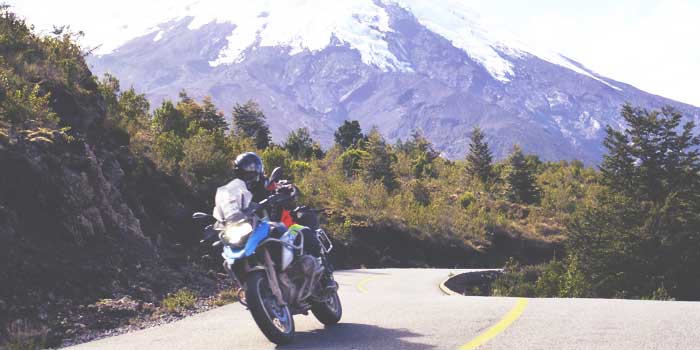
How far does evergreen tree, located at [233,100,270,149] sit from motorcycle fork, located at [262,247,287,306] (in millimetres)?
64736

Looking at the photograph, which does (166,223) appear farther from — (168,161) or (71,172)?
(71,172)

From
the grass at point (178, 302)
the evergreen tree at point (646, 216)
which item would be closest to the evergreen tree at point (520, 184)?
the evergreen tree at point (646, 216)

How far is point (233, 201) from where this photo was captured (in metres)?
6.46

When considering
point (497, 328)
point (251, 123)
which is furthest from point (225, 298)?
point (251, 123)

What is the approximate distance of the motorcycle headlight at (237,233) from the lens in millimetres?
6230

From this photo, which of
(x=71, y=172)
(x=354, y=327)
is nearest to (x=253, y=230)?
(x=354, y=327)

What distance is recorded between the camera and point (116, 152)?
15.5 metres

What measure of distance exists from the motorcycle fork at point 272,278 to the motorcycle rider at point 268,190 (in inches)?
15.4

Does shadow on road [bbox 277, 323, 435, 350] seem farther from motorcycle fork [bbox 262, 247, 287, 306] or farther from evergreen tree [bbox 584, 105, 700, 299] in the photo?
evergreen tree [bbox 584, 105, 700, 299]

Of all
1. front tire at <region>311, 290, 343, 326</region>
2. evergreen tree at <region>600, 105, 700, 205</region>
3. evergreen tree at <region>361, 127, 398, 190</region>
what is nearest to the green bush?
evergreen tree at <region>361, 127, 398, 190</region>

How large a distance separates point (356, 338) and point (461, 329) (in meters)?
1.15

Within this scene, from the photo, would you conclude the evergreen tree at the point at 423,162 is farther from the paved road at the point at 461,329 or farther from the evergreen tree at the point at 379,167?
the paved road at the point at 461,329

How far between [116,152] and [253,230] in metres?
10.4

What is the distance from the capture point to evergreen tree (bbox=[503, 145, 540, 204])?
59594mm
